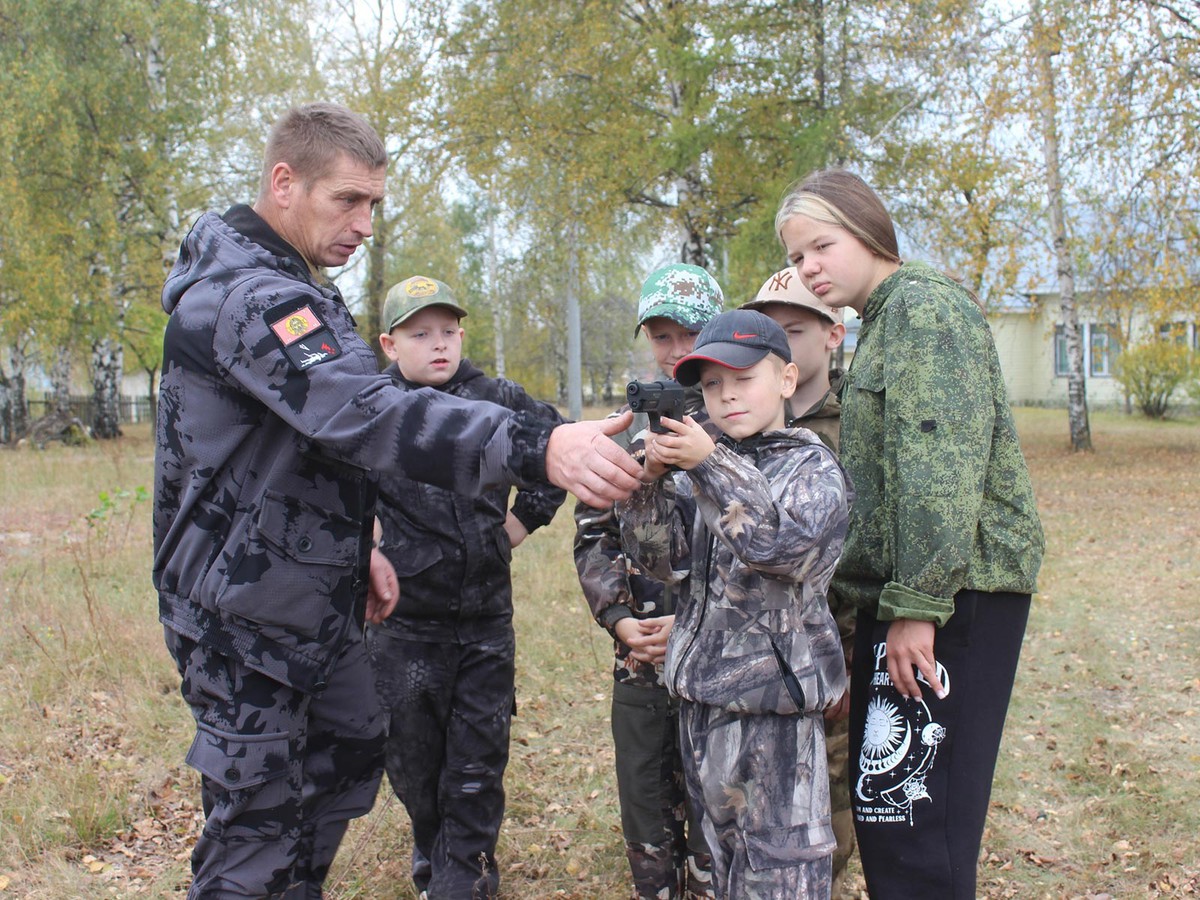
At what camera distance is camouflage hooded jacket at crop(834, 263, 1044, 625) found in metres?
2.16

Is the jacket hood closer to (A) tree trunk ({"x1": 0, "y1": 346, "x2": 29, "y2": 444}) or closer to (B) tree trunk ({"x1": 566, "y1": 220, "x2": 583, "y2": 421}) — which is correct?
(B) tree trunk ({"x1": 566, "y1": 220, "x2": 583, "y2": 421})

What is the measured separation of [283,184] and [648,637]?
1580 mm

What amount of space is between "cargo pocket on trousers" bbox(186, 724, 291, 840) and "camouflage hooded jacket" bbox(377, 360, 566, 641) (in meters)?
1.09

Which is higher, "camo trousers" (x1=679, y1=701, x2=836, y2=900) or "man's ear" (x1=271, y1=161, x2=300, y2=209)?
"man's ear" (x1=271, y1=161, x2=300, y2=209)

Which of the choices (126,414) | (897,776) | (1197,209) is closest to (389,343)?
(897,776)

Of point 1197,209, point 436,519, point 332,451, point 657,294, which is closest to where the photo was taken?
point 332,451

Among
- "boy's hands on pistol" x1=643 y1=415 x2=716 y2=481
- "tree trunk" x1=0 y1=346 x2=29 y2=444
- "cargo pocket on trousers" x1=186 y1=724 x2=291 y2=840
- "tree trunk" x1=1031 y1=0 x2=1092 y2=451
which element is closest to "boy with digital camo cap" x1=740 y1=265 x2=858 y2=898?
"boy's hands on pistol" x1=643 y1=415 x2=716 y2=481

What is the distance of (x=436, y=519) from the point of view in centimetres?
334

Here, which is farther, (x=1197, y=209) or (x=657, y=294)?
(x=1197, y=209)

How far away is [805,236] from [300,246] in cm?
128

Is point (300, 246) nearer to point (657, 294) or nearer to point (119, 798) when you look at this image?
point (657, 294)

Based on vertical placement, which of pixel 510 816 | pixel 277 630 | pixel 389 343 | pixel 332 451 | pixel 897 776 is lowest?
pixel 510 816

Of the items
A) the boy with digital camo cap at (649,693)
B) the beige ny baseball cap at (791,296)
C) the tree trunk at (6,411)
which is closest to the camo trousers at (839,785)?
the boy with digital camo cap at (649,693)

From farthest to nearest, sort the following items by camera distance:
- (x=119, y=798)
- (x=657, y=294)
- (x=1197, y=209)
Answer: (x=1197, y=209), (x=119, y=798), (x=657, y=294)
